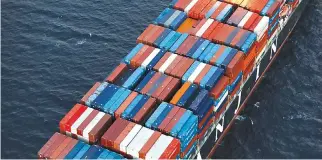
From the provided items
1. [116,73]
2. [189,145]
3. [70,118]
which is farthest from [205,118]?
[70,118]

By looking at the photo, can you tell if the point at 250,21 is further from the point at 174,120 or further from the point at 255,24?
the point at 174,120

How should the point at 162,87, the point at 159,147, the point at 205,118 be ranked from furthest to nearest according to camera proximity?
the point at 162,87, the point at 205,118, the point at 159,147

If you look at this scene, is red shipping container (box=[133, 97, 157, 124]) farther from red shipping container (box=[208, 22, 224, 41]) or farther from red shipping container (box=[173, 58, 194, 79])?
red shipping container (box=[208, 22, 224, 41])

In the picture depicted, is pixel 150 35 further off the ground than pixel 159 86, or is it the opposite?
pixel 150 35

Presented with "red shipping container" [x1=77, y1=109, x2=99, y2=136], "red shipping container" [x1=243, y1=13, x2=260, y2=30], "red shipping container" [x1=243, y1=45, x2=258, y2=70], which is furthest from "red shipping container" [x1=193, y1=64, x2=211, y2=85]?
"red shipping container" [x1=77, y1=109, x2=99, y2=136]

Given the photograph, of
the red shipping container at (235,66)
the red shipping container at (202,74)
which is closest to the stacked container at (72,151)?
the red shipping container at (202,74)

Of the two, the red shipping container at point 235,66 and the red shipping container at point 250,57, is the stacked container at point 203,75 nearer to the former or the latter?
the red shipping container at point 235,66

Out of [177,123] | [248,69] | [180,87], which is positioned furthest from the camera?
[248,69]
